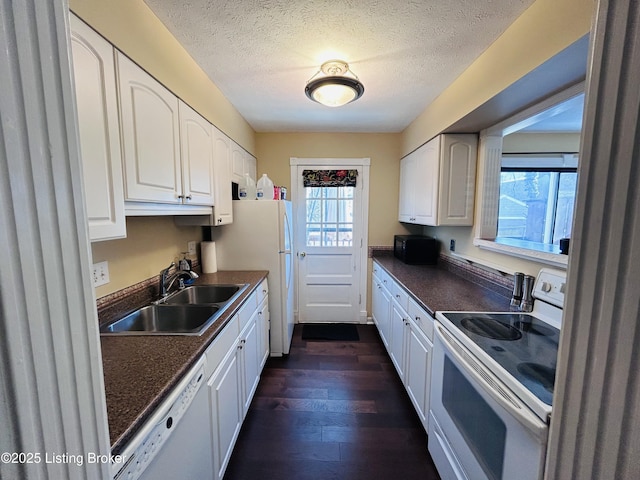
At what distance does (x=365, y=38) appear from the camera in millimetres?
1471

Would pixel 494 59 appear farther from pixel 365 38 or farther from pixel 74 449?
pixel 74 449

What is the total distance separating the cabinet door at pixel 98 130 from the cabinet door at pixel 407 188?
2.44m

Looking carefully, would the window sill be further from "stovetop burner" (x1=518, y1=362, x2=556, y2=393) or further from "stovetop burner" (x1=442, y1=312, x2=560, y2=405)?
"stovetop burner" (x1=518, y1=362, x2=556, y2=393)

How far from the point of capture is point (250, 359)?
1898 mm

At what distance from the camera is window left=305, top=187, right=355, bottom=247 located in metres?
3.27

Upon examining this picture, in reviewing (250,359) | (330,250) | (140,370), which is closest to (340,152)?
(330,250)

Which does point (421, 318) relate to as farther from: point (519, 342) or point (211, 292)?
point (211, 292)

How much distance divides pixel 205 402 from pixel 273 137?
2795 mm

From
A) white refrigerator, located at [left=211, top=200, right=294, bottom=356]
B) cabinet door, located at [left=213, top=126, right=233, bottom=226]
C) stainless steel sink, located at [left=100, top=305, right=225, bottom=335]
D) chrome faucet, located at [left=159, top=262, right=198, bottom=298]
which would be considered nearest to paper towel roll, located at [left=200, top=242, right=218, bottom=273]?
white refrigerator, located at [left=211, top=200, right=294, bottom=356]

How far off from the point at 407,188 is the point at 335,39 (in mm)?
1802

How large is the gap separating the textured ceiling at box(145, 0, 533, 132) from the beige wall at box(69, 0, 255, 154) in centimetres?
6

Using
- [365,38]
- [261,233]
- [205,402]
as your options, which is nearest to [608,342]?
[205,402]

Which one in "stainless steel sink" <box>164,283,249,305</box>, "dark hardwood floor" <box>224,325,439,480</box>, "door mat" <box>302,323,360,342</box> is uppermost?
"stainless steel sink" <box>164,283,249,305</box>

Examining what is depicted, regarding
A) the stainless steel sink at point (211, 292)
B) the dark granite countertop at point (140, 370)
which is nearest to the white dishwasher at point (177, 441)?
the dark granite countertop at point (140, 370)
